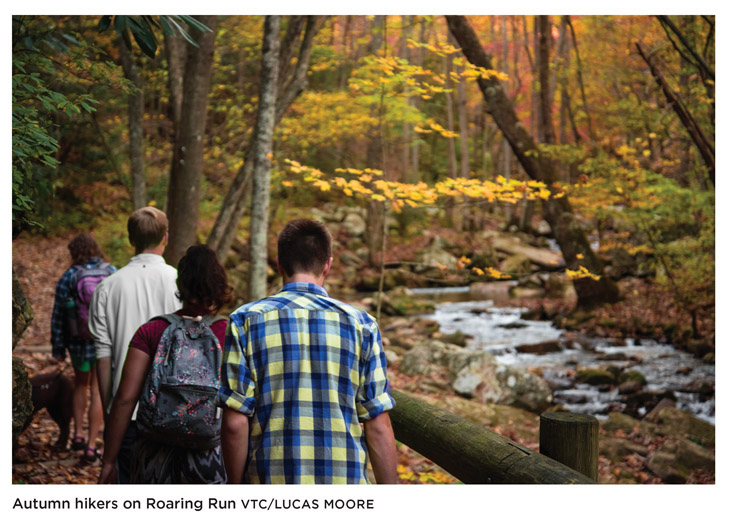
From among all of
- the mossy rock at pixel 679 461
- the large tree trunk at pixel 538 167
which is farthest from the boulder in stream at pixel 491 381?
the large tree trunk at pixel 538 167

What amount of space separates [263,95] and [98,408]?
382 cm

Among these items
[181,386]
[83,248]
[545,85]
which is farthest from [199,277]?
[545,85]

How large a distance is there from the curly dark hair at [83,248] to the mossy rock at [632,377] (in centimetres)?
808

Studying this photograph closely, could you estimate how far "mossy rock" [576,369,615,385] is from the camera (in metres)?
9.43

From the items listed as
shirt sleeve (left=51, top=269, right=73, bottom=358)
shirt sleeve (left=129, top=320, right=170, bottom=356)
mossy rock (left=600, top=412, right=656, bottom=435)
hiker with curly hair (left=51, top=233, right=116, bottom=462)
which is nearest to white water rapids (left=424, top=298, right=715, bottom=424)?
mossy rock (left=600, top=412, right=656, bottom=435)

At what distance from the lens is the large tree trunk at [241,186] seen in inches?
300

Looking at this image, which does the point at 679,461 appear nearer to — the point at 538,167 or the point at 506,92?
the point at 538,167

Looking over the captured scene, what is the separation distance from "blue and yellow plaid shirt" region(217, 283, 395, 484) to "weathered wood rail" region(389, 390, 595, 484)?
680 millimetres

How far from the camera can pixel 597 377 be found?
9.45m

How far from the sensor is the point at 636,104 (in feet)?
37.0

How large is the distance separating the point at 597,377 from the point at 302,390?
850 cm

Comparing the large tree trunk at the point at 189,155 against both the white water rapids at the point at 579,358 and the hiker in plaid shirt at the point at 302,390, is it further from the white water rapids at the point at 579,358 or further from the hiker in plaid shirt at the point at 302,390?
the white water rapids at the point at 579,358
